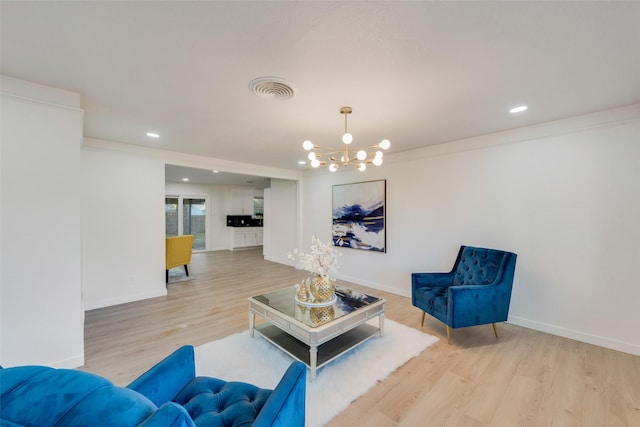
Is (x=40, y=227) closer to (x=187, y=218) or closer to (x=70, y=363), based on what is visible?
(x=70, y=363)

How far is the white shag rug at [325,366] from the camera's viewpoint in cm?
195

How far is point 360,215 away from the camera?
5020 millimetres

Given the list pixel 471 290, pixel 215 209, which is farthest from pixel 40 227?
pixel 215 209

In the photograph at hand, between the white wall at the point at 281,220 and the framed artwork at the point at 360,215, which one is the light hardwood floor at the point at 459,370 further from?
the white wall at the point at 281,220

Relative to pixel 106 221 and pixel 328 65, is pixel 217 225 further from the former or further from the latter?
pixel 328 65

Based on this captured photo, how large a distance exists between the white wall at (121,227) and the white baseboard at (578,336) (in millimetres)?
5436

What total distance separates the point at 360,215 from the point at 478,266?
7.51 feet

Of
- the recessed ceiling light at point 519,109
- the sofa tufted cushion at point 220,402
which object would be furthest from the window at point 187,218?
the recessed ceiling light at point 519,109

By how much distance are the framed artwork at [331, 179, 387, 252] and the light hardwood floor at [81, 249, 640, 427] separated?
4.38ft

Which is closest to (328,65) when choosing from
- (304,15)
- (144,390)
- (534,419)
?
(304,15)

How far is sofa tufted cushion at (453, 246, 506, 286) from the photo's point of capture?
3.00 m

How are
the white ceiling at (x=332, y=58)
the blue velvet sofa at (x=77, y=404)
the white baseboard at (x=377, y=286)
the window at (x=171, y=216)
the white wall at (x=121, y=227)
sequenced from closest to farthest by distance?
the blue velvet sofa at (x=77, y=404)
the white ceiling at (x=332, y=58)
the white wall at (x=121, y=227)
the white baseboard at (x=377, y=286)
the window at (x=171, y=216)

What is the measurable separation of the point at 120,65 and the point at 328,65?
5.15 ft

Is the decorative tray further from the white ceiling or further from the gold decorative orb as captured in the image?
the white ceiling
